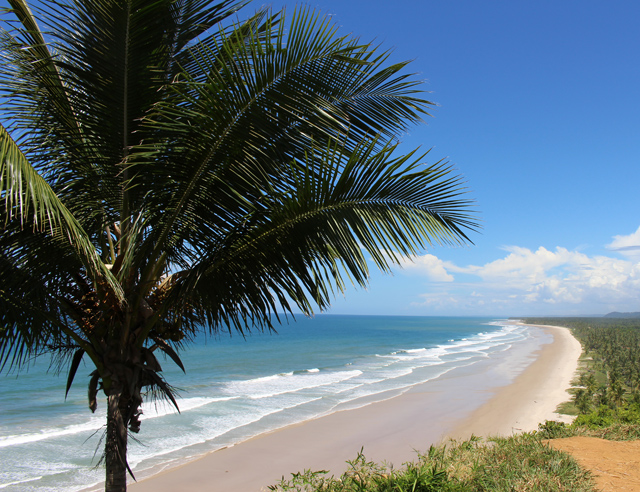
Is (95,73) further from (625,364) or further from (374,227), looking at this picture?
(625,364)

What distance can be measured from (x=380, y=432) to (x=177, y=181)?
11983 millimetres

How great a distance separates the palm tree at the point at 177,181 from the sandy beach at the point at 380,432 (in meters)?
5.68

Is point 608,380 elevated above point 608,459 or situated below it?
below

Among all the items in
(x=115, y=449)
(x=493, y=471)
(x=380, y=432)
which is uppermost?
(x=115, y=449)

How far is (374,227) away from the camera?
3168 mm

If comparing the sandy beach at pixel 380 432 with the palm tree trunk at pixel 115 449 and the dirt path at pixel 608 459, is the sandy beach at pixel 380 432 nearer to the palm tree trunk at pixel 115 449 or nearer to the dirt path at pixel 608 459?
the dirt path at pixel 608 459

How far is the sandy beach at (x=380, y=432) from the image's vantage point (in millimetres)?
9742

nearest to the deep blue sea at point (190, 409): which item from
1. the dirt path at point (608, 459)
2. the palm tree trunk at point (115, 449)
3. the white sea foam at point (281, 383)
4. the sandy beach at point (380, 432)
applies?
the white sea foam at point (281, 383)

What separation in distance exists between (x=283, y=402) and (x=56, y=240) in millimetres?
15882

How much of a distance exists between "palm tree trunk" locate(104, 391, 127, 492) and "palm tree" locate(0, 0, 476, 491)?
0.01 m

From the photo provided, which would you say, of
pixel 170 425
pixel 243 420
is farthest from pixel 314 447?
pixel 170 425

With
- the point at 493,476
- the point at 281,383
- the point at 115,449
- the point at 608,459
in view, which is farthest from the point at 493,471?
the point at 281,383

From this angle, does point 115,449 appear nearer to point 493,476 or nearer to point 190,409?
point 493,476

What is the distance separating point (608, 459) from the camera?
18.2 ft
